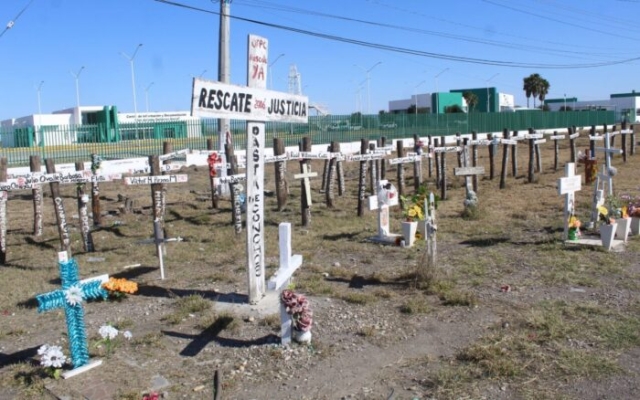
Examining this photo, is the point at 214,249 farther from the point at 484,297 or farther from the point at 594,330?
the point at 594,330

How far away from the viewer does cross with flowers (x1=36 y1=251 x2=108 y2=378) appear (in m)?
5.11

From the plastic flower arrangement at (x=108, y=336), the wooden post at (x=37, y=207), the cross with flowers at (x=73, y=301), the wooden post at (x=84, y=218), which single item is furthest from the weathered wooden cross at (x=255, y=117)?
the wooden post at (x=37, y=207)

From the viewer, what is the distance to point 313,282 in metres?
7.93

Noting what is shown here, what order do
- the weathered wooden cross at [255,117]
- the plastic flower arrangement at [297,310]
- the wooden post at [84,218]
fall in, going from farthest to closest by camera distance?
1. the wooden post at [84,218]
2. the weathered wooden cross at [255,117]
3. the plastic flower arrangement at [297,310]

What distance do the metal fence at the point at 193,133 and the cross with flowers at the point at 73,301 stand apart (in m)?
21.7

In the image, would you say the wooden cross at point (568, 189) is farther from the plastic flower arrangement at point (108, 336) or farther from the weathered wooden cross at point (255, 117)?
the plastic flower arrangement at point (108, 336)

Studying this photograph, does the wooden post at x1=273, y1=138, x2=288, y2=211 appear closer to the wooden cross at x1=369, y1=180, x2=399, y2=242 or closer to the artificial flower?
the wooden cross at x1=369, y1=180, x2=399, y2=242

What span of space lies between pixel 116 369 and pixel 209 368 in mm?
785

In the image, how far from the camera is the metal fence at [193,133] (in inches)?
1064

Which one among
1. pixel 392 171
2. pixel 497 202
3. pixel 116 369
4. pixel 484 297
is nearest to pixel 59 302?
pixel 116 369

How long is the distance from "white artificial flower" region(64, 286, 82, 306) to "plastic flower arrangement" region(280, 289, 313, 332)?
1713 mm

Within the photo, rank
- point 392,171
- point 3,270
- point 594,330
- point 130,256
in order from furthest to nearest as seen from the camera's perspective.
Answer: point 392,171 → point 130,256 → point 3,270 → point 594,330

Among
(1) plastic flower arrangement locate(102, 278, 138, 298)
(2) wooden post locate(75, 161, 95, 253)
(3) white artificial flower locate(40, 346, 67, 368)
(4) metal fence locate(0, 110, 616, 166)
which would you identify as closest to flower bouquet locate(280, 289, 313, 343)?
(3) white artificial flower locate(40, 346, 67, 368)

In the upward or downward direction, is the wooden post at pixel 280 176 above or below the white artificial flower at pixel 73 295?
above
